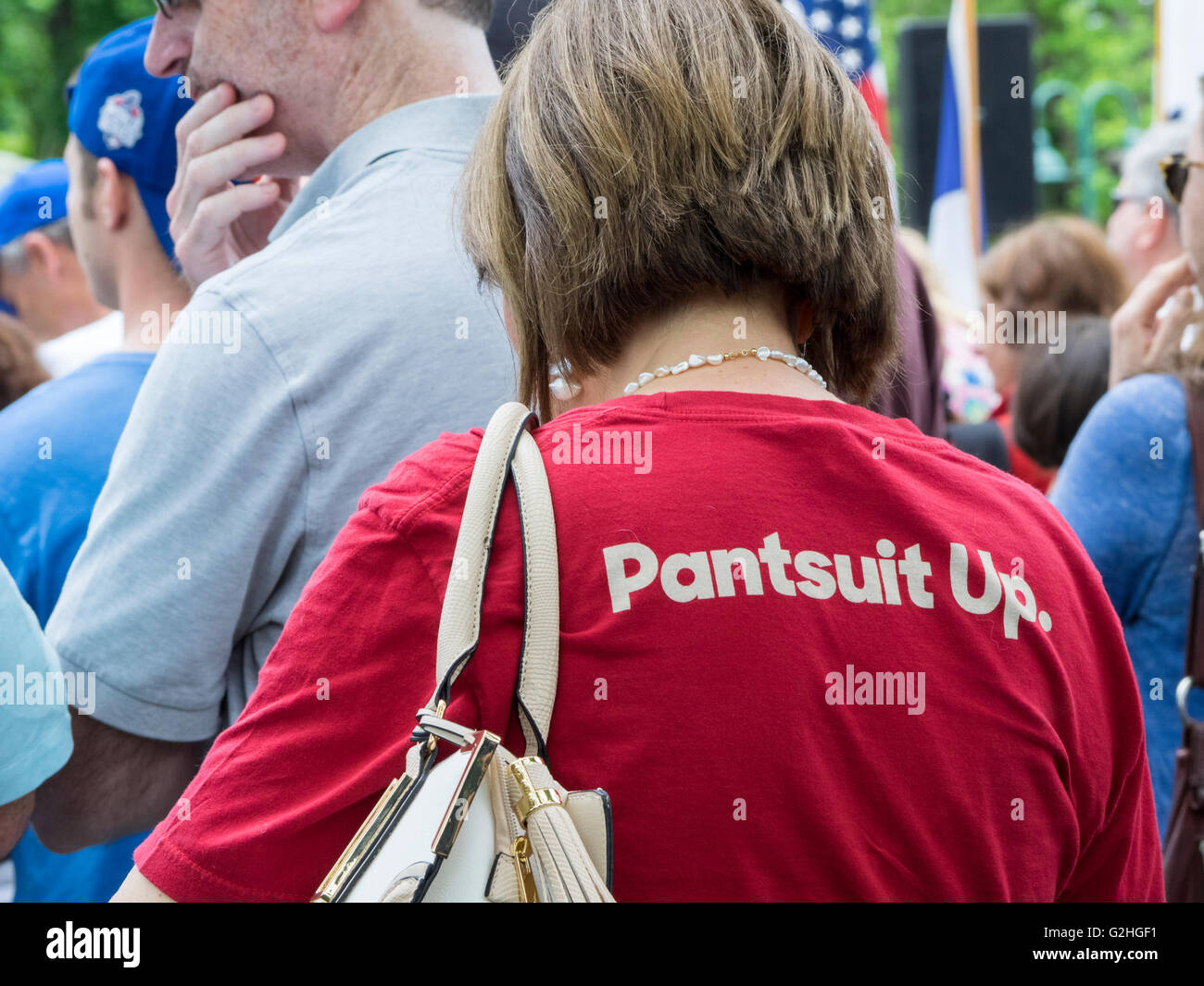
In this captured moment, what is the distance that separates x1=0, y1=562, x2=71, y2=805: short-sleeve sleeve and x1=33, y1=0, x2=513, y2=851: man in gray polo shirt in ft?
0.19

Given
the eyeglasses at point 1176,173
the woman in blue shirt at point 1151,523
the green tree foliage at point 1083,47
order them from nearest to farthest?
1. the woman in blue shirt at point 1151,523
2. the eyeglasses at point 1176,173
3. the green tree foliage at point 1083,47

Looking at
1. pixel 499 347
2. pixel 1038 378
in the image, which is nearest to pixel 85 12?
pixel 1038 378

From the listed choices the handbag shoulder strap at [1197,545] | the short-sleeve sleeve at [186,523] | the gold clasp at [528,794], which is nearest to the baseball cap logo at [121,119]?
the short-sleeve sleeve at [186,523]

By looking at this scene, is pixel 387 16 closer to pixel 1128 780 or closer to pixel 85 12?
pixel 1128 780

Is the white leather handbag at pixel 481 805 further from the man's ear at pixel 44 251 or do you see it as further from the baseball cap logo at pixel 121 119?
the man's ear at pixel 44 251

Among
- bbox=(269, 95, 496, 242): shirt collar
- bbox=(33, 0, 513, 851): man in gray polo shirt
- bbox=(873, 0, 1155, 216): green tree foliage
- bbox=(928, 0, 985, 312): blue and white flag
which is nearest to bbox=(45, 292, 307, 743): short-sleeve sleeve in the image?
bbox=(33, 0, 513, 851): man in gray polo shirt

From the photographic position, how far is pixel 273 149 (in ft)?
7.27

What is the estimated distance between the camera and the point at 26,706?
169 centimetres

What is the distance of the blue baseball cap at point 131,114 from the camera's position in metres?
2.59

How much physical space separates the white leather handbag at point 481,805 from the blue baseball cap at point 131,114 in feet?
5.90

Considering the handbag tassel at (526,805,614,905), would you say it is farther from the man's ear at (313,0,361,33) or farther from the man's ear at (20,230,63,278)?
the man's ear at (20,230,63,278)

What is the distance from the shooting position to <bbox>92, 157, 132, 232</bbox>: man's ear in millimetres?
2613

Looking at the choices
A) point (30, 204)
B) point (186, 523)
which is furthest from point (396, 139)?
point (30, 204)
